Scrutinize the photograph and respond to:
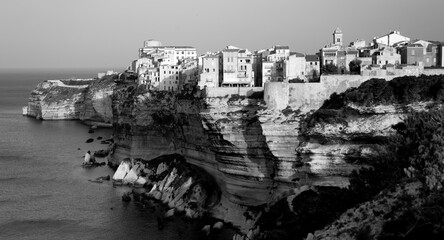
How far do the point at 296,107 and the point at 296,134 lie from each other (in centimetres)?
230

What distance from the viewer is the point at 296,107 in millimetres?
33219

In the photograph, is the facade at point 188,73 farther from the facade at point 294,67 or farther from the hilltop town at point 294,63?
the facade at point 294,67

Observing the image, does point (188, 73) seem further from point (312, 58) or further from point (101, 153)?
point (101, 153)

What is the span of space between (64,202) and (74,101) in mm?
47731

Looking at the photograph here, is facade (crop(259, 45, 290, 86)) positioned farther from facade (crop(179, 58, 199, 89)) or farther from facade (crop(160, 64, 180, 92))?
facade (crop(160, 64, 180, 92))

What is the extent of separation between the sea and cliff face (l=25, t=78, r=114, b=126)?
15540mm

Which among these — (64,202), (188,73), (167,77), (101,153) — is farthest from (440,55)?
(101,153)

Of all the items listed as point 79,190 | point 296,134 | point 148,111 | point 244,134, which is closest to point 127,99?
point 148,111

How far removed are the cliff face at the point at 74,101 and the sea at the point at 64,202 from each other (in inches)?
612

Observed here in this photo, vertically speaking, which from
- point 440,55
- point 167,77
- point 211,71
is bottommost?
point 167,77

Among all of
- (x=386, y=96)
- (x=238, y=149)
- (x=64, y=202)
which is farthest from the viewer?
(x=64, y=202)

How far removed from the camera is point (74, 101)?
84.6m

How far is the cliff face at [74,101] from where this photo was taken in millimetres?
77438

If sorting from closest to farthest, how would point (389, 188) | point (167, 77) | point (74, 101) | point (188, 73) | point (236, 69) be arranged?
point (389, 188) < point (236, 69) < point (188, 73) < point (167, 77) < point (74, 101)
